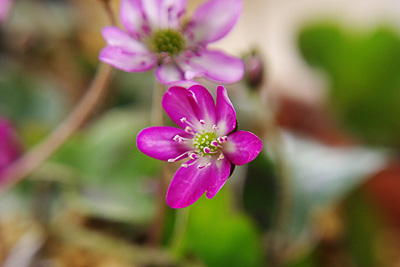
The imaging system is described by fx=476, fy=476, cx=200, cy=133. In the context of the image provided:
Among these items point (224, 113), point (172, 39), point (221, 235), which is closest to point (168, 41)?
point (172, 39)

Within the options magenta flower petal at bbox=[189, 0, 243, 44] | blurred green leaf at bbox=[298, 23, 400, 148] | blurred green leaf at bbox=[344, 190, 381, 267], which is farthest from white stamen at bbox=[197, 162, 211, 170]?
blurred green leaf at bbox=[298, 23, 400, 148]

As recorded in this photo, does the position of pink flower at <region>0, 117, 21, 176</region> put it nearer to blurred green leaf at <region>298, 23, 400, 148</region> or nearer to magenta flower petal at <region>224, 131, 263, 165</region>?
magenta flower petal at <region>224, 131, 263, 165</region>

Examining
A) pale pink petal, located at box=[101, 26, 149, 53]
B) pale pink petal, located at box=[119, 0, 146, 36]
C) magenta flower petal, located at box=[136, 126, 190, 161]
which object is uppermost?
pale pink petal, located at box=[119, 0, 146, 36]

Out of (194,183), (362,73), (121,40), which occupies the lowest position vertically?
(194,183)

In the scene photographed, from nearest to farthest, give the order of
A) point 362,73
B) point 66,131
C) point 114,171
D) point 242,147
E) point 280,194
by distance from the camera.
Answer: point 242,147, point 66,131, point 280,194, point 114,171, point 362,73

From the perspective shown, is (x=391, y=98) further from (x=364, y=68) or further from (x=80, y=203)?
(x=80, y=203)

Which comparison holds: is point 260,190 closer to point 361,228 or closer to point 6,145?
point 361,228
